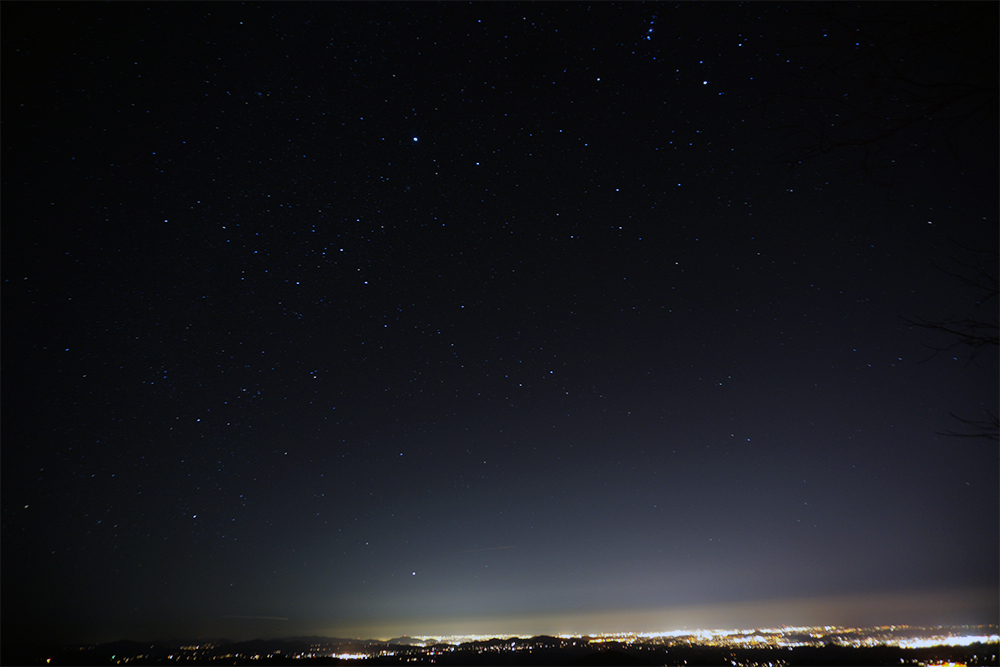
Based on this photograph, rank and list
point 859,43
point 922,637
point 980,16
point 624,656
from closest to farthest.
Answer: point 980,16, point 859,43, point 624,656, point 922,637

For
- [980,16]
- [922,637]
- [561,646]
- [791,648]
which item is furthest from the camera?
[561,646]

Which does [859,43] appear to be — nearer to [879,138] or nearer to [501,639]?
[879,138]

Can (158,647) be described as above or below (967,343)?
below

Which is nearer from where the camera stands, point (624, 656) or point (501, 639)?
point (624, 656)

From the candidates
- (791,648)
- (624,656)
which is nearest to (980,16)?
(624,656)

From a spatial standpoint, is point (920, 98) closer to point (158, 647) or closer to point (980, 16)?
point (980, 16)

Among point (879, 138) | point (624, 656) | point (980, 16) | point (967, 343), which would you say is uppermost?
point (980, 16)
